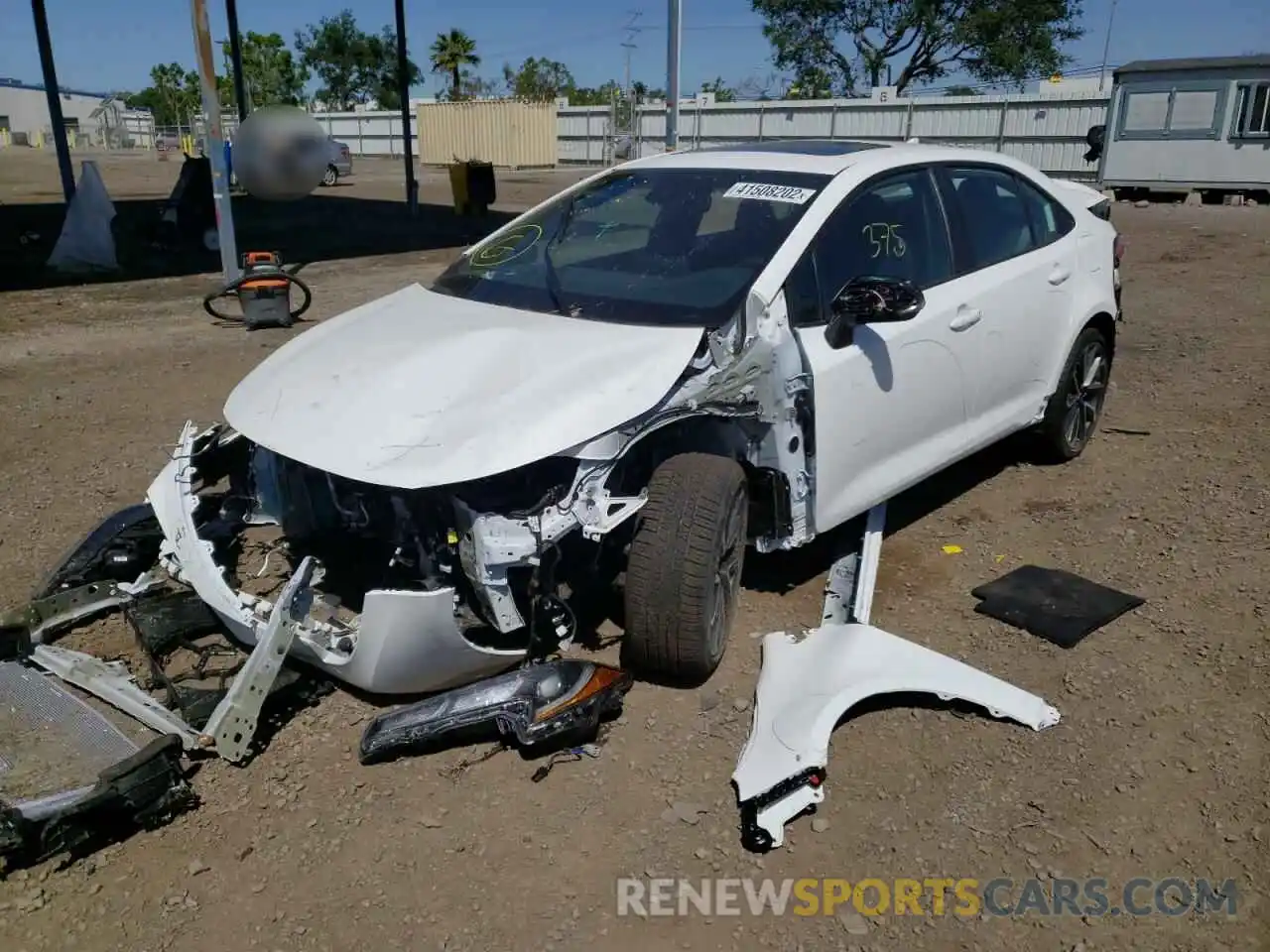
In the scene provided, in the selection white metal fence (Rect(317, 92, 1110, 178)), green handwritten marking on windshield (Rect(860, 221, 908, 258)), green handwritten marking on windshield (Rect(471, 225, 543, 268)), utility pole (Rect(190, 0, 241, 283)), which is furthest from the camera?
white metal fence (Rect(317, 92, 1110, 178))

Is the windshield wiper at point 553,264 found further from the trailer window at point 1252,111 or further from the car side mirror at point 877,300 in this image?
the trailer window at point 1252,111

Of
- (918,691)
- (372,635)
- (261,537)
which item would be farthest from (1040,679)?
(261,537)

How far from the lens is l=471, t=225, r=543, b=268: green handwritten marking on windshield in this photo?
433cm

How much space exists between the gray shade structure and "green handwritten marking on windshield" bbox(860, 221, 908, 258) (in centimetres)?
783

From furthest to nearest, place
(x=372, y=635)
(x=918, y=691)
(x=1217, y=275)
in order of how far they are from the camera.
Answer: (x=1217, y=275), (x=918, y=691), (x=372, y=635)

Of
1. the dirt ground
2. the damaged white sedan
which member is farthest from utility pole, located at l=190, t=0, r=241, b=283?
the damaged white sedan

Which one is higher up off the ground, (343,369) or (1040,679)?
(343,369)

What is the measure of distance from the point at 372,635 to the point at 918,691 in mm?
1736

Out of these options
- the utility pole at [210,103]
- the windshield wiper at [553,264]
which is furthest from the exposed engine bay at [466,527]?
the utility pole at [210,103]

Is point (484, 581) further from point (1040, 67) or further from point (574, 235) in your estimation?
point (1040, 67)

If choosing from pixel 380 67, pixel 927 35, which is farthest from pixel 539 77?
pixel 927 35

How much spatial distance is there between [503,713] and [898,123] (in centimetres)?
2692

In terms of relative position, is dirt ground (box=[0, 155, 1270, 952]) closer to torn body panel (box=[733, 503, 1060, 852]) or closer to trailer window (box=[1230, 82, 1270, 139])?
torn body panel (box=[733, 503, 1060, 852])

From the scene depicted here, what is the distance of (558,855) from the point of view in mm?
2758
